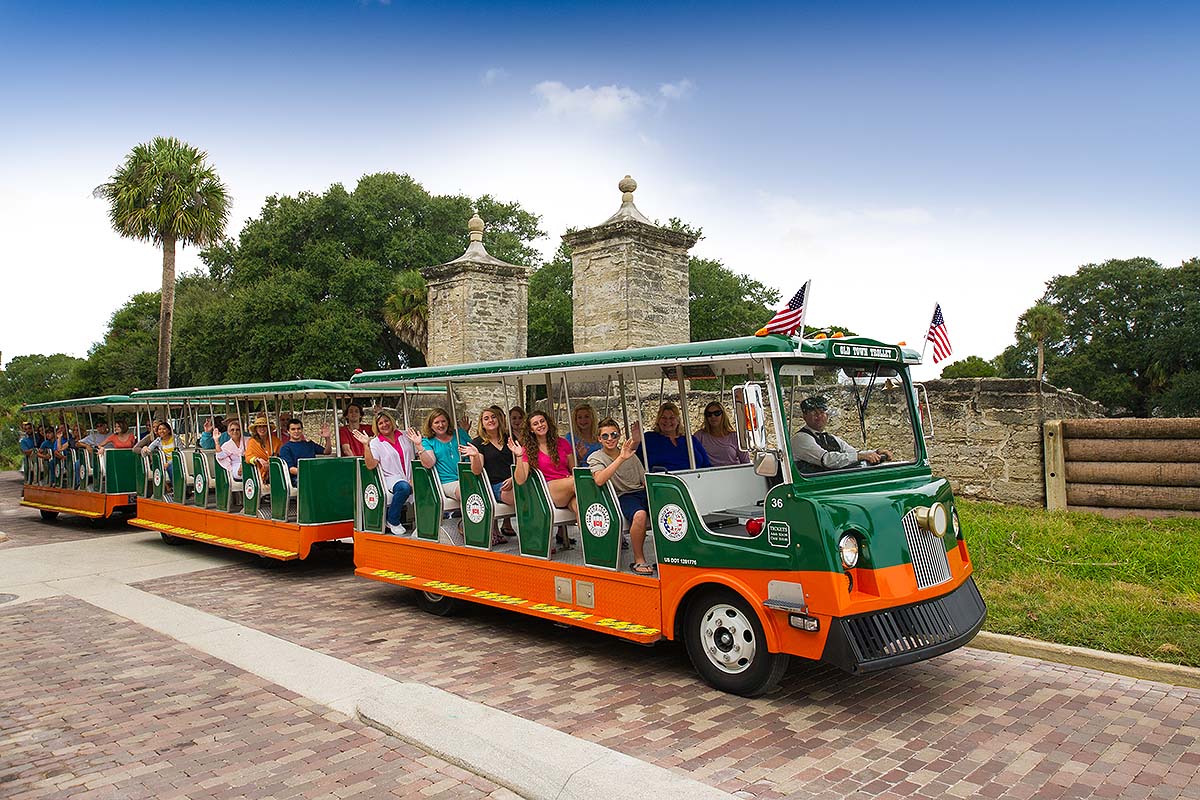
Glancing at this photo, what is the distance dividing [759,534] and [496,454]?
348 cm

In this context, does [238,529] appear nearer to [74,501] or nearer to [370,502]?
[370,502]

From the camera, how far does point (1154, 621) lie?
257 inches

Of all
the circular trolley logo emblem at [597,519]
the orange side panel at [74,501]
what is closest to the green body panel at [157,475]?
the orange side panel at [74,501]

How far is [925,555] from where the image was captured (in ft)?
18.4

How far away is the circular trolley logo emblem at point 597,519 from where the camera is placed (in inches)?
261

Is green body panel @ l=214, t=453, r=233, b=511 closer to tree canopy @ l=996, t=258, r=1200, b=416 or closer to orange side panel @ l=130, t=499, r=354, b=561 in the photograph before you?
orange side panel @ l=130, t=499, r=354, b=561

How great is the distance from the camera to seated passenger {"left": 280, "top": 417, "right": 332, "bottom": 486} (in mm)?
10820

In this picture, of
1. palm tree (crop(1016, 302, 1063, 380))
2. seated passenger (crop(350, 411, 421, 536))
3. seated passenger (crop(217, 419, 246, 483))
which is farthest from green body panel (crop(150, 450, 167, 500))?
palm tree (crop(1016, 302, 1063, 380))

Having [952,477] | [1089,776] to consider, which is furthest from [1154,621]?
[952,477]

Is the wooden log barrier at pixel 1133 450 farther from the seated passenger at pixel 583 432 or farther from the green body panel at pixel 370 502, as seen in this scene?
the green body panel at pixel 370 502

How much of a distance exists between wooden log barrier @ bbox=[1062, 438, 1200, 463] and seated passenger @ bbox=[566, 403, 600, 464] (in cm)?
626

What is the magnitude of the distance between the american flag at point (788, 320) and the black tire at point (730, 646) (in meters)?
1.83

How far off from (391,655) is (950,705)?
4232 millimetres

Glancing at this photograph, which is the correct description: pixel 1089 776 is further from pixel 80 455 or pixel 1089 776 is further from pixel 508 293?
pixel 80 455
